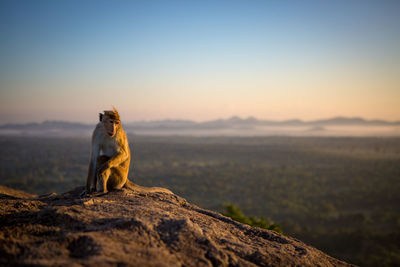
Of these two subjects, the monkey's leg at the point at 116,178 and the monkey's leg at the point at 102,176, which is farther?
the monkey's leg at the point at 116,178

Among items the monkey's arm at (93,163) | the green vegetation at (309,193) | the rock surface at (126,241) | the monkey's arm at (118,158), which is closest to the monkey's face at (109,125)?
the monkey's arm at (93,163)

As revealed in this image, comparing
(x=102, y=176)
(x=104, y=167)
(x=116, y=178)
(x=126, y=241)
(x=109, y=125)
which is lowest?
(x=126, y=241)

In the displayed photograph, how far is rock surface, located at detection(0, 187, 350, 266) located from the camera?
2.52 meters

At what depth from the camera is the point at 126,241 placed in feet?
9.62

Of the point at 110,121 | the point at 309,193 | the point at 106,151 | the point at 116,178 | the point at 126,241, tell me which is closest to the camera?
the point at 126,241

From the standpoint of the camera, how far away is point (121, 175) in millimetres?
5574

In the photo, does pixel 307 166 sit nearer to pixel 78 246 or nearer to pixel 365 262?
pixel 365 262

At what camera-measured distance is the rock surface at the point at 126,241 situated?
2516mm

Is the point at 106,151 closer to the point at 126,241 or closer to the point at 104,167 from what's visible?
the point at 104,167

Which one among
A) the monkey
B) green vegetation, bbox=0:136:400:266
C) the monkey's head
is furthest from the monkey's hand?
green vegetation, bbox=0:136:400:266

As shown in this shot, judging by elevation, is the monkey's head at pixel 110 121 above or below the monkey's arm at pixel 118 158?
above

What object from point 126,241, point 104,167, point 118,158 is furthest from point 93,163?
point 126,241

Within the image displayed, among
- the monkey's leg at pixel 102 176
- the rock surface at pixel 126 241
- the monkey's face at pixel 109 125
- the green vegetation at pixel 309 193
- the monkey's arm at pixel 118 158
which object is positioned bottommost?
the green vegetation at pixel 309 193

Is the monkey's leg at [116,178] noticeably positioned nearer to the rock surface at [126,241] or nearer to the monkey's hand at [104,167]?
the monkey's hand at [104,167]
